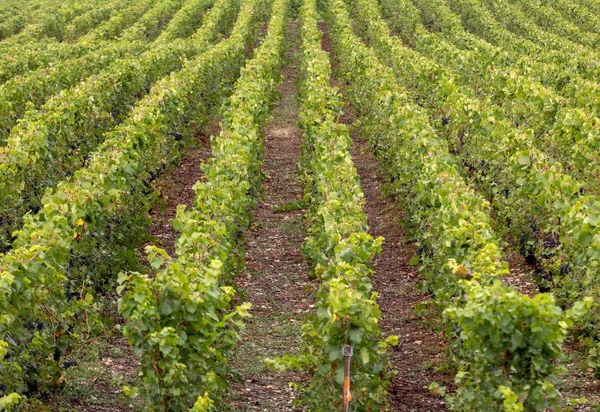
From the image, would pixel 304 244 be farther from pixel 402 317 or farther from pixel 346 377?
pixel 346 377

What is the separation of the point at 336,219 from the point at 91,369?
2966 millimetres

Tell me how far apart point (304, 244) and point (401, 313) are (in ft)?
7.27

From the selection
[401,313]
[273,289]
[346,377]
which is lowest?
[273,289]

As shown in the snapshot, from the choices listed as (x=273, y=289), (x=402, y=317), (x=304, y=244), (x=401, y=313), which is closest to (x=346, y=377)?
(x=402, y=317)

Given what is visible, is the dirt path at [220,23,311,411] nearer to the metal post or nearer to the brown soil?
the brown soil

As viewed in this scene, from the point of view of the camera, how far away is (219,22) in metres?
36.1

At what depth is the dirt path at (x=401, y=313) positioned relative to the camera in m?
8.71

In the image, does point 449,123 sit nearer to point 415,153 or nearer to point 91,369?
point 415,153

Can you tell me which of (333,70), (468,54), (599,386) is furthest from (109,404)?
(333,70)

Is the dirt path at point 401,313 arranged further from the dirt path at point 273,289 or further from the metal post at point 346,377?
the metal post at point 346,377

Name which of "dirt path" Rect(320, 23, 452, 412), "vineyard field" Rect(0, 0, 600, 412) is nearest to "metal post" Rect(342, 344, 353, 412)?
"vineyard field" Rect(0, 0, 600, 412)

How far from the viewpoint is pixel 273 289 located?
11.5 m

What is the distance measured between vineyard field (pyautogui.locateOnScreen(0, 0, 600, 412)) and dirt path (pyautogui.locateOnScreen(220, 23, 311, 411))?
4cm

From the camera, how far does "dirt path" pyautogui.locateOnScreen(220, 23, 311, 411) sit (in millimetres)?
8852
